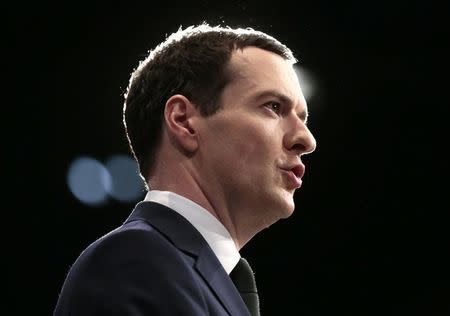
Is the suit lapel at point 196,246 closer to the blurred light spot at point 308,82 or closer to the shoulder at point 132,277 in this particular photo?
the shoulder at point 132,277

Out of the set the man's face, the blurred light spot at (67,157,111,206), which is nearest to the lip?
the man's face

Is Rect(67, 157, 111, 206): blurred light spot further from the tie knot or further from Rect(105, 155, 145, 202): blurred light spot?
the tie knot

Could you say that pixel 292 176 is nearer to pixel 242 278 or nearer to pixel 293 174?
pixel 293 174

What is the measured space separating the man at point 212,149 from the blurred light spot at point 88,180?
6.32ft

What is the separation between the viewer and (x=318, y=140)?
3277 millimetres

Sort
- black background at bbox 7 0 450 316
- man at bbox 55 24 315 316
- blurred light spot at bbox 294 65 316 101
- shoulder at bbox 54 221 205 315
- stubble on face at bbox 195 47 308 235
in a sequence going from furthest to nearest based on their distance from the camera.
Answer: blurred light spot at bbox 294 65 316 101 → black background at bbox 7 0 450 316 → stubble on face at bbox 195 47 308 235 → man at bbox 55 24 315 316 → shoulder at bbox 54 221 205 315

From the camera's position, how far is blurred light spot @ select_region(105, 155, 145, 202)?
3.04 meters

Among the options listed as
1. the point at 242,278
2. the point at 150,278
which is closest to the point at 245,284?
the point at 242,278

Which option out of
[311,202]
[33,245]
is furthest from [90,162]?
[311,202]

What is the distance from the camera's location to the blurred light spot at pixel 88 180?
296cm

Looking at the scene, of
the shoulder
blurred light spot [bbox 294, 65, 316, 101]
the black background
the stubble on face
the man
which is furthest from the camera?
blurred light spot [bbox 294, 65, 316, 101]

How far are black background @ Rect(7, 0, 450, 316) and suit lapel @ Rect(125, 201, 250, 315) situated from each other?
1851 millimetres

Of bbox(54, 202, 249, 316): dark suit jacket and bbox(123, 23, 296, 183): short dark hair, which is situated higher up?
bbox(123, 23, 296, 183): short dark hair

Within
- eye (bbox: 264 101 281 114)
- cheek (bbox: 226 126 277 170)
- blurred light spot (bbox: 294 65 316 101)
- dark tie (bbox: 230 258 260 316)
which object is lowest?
dark tie (bbox: 230 258 260 316)
